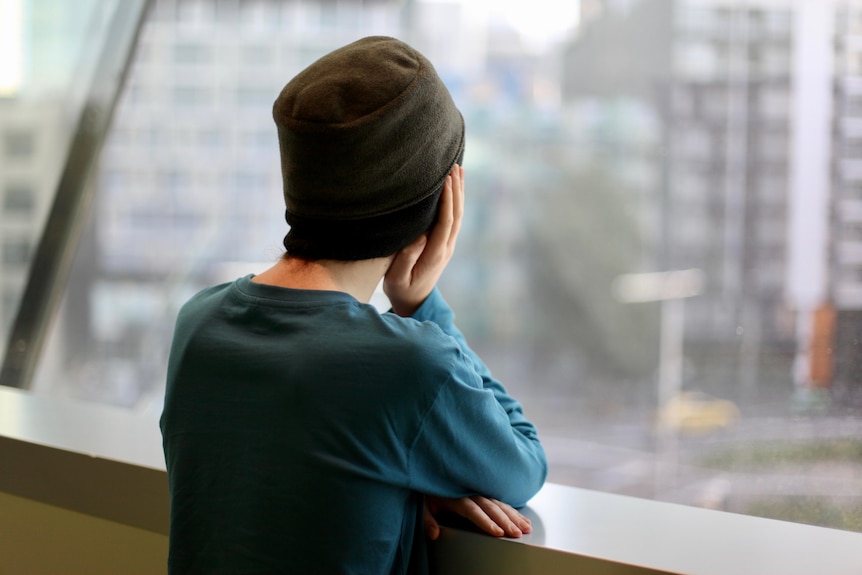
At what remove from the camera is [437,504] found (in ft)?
2.99

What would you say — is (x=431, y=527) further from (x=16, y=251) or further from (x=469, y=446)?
(x=16, y=251)

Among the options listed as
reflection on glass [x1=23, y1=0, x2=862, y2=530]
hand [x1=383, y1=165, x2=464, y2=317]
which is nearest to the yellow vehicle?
reflection on glass [x1=23, y1=0, x2=862, y2=530]

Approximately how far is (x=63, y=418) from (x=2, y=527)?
0.19m

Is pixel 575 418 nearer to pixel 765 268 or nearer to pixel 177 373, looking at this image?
pixel 765 268

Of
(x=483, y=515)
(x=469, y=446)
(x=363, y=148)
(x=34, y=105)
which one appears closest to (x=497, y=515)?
(x=483, y=515)

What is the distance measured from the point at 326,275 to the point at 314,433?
0.16m

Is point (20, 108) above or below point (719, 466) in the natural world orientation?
above

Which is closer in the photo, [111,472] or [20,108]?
[111,472]

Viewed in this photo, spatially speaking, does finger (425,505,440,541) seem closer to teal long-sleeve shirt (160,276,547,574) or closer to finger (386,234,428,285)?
teal long-sleeve shirt (160,276,547,574)

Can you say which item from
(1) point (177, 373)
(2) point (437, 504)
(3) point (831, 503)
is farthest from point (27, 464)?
(3) point (831, 503)

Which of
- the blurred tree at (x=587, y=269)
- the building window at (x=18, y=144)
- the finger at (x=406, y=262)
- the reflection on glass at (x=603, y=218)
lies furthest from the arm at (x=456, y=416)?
the blurred tree at (x=587, y=269)

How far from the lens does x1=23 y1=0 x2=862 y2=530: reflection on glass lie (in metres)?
1.57

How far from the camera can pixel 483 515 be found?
2.86 feet

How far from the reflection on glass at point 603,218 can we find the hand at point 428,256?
0.47ft
